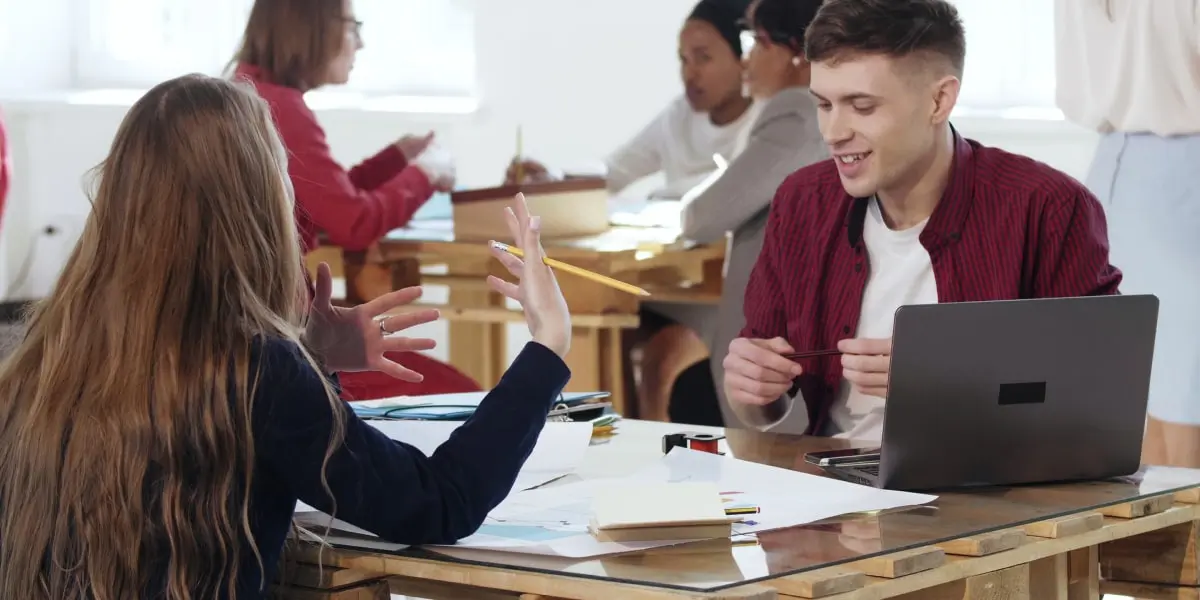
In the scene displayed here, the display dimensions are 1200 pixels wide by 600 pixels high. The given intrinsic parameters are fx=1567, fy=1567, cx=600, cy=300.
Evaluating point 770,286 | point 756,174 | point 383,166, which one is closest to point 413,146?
point 383,166

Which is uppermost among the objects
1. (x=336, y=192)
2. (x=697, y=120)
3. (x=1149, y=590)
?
(x=697, y=120)

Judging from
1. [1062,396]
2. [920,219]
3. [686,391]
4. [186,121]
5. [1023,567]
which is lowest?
[686,391]

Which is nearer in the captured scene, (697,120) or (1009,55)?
(697,120)

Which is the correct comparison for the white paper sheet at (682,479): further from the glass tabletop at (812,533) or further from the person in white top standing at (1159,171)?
the person in white top standing at (1159,171)

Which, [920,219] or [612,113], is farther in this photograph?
[612,113]

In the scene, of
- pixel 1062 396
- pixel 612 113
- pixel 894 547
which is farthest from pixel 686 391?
pixel 612 113

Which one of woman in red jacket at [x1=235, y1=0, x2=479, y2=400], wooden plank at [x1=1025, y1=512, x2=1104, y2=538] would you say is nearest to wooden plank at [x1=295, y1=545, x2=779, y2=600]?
wooden plank at [x1=1025, y1=512, x2=1104, y2=538]

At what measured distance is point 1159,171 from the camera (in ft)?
9.22

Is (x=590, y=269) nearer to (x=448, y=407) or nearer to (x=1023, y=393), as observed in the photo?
(x=448, y=407)

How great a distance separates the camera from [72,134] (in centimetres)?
527

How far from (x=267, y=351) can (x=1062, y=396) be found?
88cm

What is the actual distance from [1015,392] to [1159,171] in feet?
4.10

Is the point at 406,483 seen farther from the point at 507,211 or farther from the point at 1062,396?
the point at 1062,396

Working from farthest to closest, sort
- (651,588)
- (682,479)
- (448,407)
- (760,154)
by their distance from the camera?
(760,154) < (448,407) < (682,479) < (651,588)
